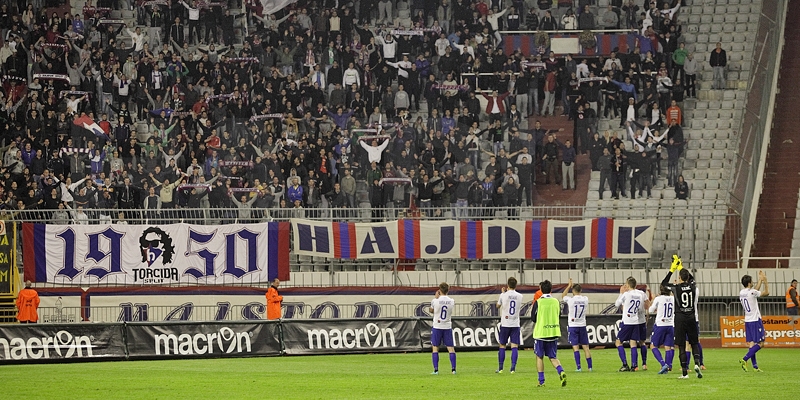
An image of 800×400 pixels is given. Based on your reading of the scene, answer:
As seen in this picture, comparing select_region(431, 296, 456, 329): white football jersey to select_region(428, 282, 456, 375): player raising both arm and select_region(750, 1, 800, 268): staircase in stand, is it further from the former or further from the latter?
select_region(750, 1, 800, 268): staircase in stand

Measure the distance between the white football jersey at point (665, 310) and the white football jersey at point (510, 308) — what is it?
2.57 m

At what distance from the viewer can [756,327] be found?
73.4 feet

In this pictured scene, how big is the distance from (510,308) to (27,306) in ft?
43.5

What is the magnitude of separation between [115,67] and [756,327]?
2510 cm

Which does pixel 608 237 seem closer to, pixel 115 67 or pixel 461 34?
pixel 461 34

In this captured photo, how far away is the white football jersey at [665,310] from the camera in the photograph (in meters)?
21.4

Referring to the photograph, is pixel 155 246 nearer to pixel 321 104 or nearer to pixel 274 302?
pixel 274 302

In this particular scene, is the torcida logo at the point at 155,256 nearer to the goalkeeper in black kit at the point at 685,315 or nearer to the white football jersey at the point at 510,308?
the white football jersey at the point at 510,308

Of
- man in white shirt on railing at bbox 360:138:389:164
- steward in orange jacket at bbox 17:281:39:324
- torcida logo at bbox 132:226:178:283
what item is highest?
man in white shirt on railing at bbox 360:138:389:164

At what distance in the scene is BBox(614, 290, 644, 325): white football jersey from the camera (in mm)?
22906

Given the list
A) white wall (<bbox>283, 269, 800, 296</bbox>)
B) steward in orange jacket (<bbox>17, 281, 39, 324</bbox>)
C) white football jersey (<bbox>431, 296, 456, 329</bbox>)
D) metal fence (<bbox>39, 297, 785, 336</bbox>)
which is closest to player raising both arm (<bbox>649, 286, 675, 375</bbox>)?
white football jersey (<bbox>431, 296, 456, 329</bbox>)

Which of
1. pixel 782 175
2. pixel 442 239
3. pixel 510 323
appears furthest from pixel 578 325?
pixel 782 175

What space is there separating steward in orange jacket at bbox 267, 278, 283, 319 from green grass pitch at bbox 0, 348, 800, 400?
5.93 ft

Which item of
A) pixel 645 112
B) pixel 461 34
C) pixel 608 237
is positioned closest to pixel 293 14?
pixel 461 34
